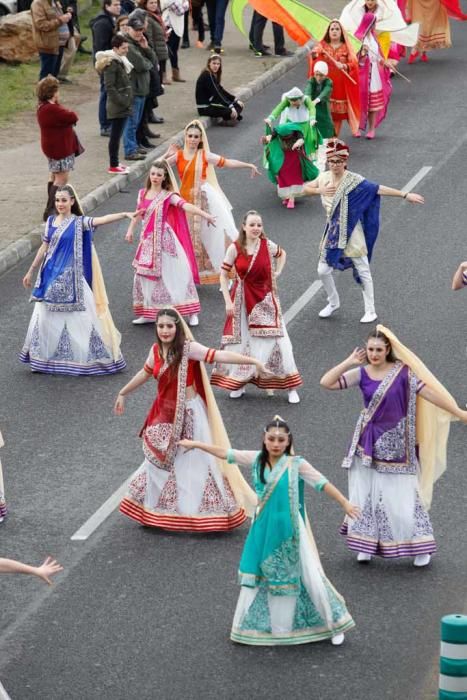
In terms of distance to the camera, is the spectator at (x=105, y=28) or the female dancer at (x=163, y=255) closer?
the female dancer at (x=163, y=255)

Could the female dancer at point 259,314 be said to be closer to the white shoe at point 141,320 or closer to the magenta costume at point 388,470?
the white shoe at point 141,320

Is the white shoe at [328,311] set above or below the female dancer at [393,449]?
below

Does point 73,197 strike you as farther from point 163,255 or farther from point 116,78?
point 116,78

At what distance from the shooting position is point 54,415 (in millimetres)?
13250

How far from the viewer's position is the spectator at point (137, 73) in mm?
20062

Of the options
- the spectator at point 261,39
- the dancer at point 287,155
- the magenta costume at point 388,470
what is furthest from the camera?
the spectator at point 261,39

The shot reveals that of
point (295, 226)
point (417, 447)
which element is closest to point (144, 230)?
point (295, 226)

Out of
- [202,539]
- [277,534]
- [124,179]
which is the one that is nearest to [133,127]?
[124,179]

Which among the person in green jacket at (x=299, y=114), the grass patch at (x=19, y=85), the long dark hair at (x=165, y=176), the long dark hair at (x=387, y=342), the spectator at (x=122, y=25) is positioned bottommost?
the grass patch at (x=19, y=85)

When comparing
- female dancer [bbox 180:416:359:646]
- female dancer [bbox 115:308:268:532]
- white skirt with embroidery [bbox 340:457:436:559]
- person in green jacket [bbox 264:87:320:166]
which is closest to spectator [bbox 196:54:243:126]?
person in green jacket [bbox 264:87:320:166]

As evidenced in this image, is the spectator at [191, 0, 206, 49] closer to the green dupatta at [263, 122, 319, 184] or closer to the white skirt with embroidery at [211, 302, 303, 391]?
the green dupatta at [263, 122, 319, 184]

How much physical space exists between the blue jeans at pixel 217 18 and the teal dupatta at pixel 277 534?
17203mm

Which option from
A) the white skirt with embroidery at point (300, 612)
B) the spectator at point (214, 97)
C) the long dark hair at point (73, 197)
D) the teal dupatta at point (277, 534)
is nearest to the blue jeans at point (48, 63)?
the spectator at point (214, 97)

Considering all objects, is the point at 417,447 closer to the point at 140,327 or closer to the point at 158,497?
the point at 158,497
